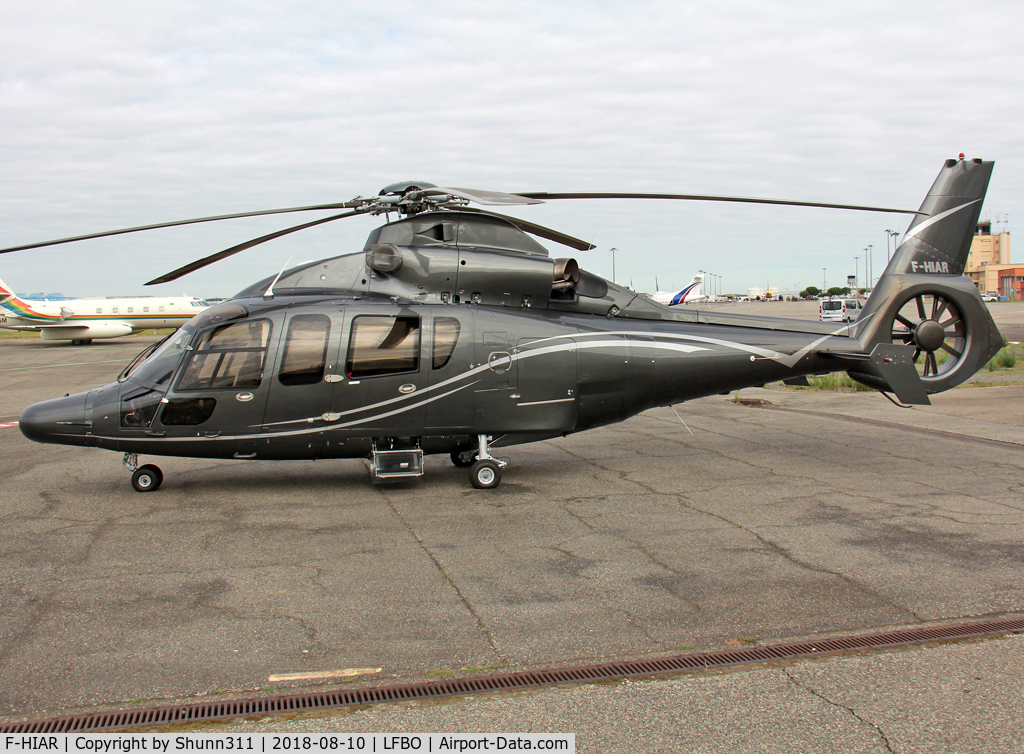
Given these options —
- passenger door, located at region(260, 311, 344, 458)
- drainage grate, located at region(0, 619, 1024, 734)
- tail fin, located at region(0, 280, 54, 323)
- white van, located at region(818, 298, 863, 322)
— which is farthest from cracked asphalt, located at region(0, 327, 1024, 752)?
white van, located at region(818, 298, 863, 322)

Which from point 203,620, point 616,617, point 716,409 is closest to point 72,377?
point 716,409

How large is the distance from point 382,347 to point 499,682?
5.52m

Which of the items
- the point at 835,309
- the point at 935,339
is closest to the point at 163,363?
the point at 935,339

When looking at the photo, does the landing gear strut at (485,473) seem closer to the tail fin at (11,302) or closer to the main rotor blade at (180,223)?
the main rotor blade at (180,223)

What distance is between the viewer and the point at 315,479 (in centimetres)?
991

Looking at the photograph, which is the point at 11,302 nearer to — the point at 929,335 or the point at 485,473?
the point at 485,473

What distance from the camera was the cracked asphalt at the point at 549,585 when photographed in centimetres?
404

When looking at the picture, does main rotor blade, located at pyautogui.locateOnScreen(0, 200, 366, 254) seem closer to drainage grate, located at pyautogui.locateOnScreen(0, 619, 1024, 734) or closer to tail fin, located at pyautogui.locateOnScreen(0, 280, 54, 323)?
drainage grate, located at pyautogui.locateOnScreen(0, 619, 1024, 734)

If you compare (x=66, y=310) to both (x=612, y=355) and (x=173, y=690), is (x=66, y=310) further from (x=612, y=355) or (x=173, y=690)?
A: (x=173, y=690)

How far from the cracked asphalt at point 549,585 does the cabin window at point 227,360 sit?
4.45 ft

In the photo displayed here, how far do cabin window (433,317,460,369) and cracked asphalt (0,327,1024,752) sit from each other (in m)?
1.61

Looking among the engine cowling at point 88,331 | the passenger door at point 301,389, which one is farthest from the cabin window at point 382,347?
the engine cowling at point 88,331

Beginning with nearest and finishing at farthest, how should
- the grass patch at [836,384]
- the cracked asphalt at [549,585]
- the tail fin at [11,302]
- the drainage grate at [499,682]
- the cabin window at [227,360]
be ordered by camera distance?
the drainage grate at [499,682], the cracked asphalt at [549,585], the cabin window at [227,360], the grass patch at [836,384], the tail fin at [11,302]

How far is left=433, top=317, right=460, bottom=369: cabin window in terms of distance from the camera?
9320 millimetres
